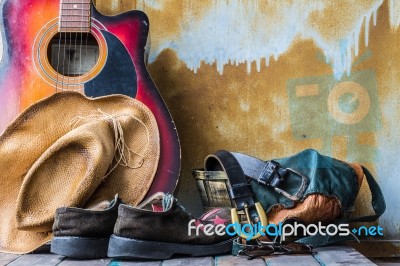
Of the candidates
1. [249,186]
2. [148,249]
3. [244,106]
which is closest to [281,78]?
[244,106]

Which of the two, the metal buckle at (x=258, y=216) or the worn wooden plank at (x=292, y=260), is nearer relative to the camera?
the worn wooden plank at (x=292, y=260)

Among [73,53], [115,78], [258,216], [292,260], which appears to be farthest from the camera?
[73,53]

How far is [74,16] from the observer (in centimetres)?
167

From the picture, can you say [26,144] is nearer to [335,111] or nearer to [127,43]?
[127,43]

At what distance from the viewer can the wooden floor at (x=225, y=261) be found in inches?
49.0

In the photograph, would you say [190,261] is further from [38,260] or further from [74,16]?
[74,16]

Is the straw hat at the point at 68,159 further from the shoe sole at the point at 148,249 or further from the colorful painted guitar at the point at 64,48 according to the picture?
the shoe sole at the point at 148,249

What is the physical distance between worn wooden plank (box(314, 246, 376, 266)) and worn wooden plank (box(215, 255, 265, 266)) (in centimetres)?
14

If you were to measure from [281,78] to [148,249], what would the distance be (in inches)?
32.3

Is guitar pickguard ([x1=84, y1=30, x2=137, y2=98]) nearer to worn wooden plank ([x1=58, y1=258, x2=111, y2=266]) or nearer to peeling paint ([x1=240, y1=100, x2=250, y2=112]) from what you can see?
peeling paint ([x1=240, y1=100, x2=250, y2=112])

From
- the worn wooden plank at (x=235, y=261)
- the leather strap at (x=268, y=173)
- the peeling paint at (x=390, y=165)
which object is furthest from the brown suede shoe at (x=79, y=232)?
the peeling paint at (x=390, y=165)

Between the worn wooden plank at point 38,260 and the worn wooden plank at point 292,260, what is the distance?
1.65ft

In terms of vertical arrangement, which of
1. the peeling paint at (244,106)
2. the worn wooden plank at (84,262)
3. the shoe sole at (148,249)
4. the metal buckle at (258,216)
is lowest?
the worn wooden plank at (84,262)

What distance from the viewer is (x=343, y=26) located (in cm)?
183
